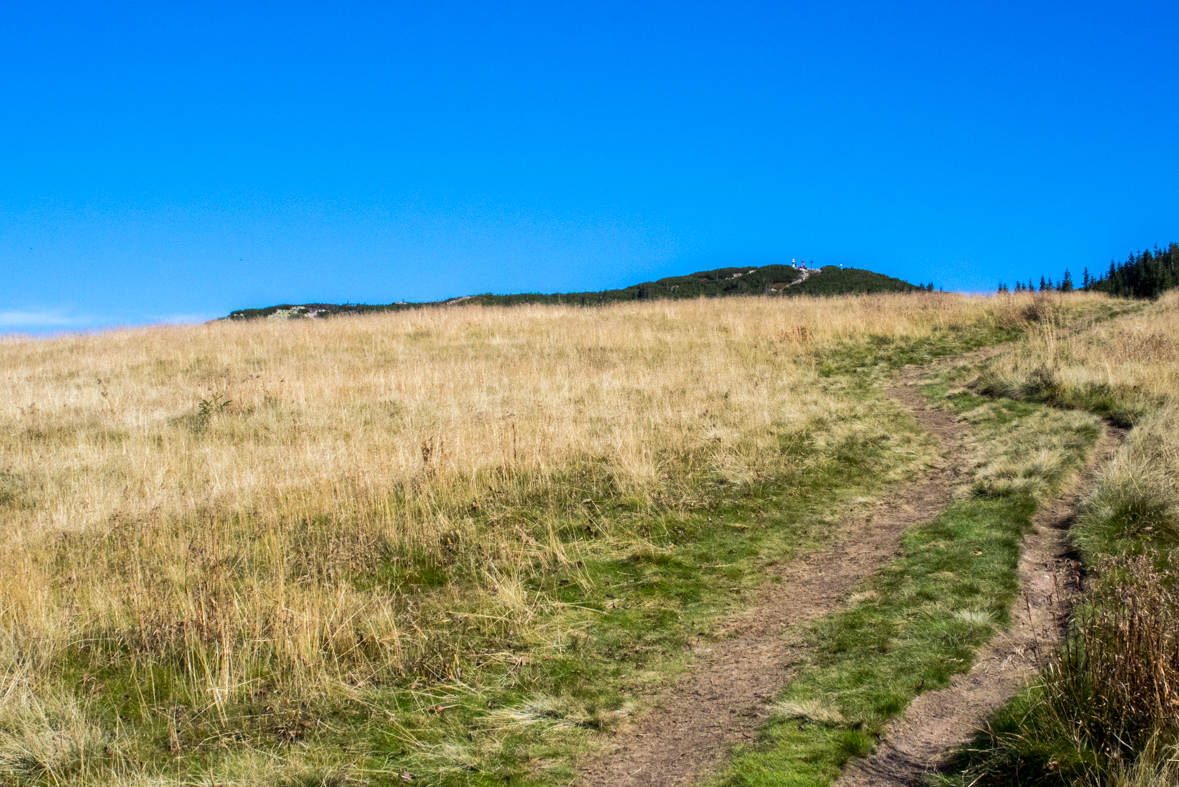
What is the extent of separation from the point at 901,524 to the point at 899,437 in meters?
3.86

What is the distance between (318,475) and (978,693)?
7.68 metres

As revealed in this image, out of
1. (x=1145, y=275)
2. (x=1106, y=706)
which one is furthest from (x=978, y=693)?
(x=1145, y=275)

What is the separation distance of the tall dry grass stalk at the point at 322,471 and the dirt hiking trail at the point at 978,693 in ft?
9.68

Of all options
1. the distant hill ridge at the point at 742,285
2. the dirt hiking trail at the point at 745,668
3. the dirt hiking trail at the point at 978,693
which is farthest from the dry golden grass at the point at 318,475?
the distant hill ridge at the point at 742,285

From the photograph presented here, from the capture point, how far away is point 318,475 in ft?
30.2

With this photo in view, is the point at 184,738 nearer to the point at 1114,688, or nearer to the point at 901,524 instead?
the point at 1114,688

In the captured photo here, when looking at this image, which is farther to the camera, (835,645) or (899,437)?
(899,437)

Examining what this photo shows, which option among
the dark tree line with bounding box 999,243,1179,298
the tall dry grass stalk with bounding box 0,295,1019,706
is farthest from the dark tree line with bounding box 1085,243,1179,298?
the tall dry grass stalk with bounding box 0,295,1019,706

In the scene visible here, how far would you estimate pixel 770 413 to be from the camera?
12.5m

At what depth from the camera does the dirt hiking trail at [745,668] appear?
13.8 ft

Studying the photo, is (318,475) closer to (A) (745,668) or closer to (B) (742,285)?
(A) (745,668)

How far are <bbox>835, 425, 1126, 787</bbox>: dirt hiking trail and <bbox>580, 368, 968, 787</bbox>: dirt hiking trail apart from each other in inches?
31.4

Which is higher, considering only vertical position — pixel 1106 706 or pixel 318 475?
pixel 318 475

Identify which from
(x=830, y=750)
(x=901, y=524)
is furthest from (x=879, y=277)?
(x=830, y=750)
